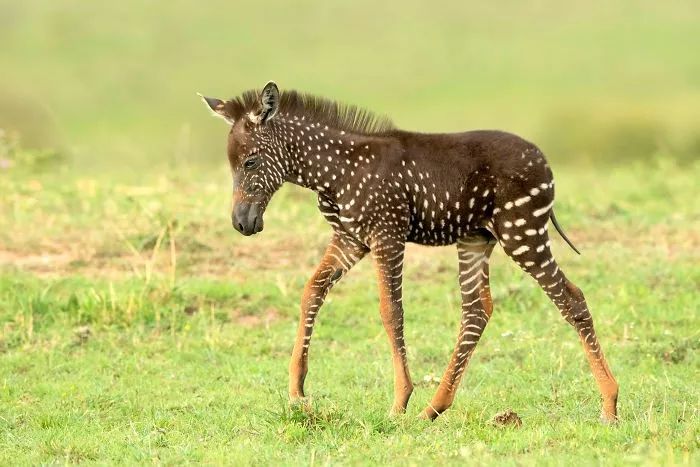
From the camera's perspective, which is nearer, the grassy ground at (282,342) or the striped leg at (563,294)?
the grassy ground at (282,342)

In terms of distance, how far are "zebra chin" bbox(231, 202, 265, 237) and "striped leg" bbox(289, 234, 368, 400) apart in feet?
2.07

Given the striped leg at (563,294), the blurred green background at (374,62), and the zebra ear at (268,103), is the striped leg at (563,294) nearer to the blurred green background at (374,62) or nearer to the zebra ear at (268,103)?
the zebra ear at (268,103)

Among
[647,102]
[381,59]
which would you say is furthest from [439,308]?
[381,59]

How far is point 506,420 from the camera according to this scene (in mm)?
8305

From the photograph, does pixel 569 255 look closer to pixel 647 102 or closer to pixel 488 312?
pixel 488 312

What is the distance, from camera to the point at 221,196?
1681 centimetres

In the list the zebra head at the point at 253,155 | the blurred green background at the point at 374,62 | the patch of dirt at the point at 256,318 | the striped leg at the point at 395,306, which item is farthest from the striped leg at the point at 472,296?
the blurred green background at the point at 374,62

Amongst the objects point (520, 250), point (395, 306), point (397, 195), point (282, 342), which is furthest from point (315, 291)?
point (282, 342)

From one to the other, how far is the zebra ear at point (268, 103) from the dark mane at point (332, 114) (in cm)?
18

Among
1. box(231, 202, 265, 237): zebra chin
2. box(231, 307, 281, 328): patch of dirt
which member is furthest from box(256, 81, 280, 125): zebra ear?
box(231, 307, 281, 328): patch of dirt

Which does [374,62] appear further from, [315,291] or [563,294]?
[563,294]

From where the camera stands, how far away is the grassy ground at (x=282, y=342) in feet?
26.2

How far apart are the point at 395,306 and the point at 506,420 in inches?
48.6

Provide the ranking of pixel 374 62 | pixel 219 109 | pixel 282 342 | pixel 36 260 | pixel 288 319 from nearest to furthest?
pixel 219 109
pixel 282 342
pixel 288 319
pixel 36 260
pixel 374 62
